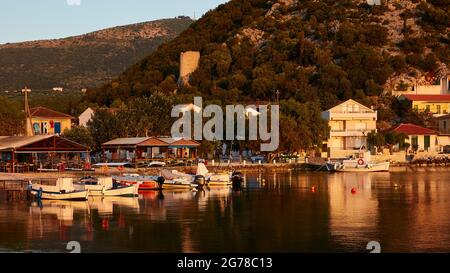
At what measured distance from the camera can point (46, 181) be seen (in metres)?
67.2

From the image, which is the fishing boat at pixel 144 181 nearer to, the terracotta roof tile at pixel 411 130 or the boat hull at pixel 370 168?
the boat hull at pixel 370 168

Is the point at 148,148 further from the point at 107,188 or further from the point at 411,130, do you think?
the point at 411,130

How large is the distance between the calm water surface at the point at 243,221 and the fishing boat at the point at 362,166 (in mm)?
25635

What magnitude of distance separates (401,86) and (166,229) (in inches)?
3769

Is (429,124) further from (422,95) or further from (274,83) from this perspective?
(274,83)

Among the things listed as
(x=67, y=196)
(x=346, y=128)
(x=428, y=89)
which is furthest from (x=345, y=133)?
(x=67, y=196)

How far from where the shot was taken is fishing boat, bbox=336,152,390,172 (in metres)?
91.2

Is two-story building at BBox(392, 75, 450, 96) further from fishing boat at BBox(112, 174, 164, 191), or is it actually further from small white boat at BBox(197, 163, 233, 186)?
fishing boat at BBox(112, 174, 164, 191)

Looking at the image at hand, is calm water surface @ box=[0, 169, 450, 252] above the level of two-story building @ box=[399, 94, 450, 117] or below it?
below

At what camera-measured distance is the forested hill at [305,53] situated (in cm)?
12962

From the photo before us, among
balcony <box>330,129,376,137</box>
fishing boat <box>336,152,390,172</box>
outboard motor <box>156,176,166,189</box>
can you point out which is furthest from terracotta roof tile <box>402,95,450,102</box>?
outboard motor <box>156,176,166,189</box>

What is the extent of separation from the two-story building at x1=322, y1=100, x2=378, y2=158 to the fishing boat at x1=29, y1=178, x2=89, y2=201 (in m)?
57.6

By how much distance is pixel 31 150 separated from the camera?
233ft

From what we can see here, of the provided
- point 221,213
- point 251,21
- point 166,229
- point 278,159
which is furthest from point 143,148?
point 251,21
